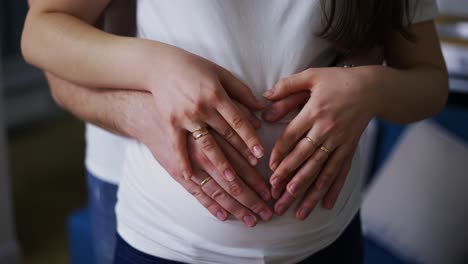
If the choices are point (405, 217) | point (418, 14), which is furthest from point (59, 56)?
point (405, 217)

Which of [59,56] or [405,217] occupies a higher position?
[59,56]

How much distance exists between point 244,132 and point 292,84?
0.31ft

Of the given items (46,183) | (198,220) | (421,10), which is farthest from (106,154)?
(46,183)

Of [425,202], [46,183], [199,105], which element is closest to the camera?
[199,105]

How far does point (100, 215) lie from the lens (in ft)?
4.26

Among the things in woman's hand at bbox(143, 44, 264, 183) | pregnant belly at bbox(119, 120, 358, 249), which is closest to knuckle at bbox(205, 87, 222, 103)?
woman's hand at bbox(143, 44, 264, 183)

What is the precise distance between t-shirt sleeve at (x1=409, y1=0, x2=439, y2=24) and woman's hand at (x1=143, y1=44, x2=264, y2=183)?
327 mm

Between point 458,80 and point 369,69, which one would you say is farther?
point 458,80

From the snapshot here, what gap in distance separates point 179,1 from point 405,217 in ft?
4.35

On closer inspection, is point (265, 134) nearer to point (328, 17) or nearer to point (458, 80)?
point (328, 17)

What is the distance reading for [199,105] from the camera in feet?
2.66

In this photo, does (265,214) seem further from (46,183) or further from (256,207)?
(46,183)

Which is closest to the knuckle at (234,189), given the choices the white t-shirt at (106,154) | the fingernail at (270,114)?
the fingernail at (270,114)

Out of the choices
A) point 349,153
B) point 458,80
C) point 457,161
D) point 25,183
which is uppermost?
point 349,153
